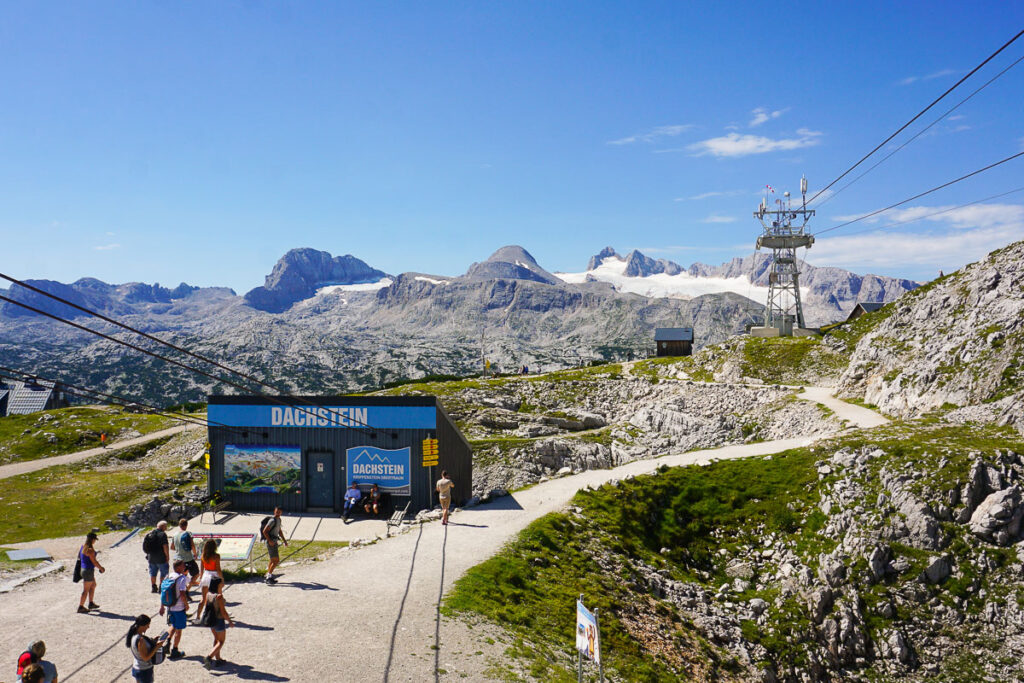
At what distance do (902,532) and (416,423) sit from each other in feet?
83.0

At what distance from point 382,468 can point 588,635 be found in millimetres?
19747

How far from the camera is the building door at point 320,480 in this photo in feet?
108

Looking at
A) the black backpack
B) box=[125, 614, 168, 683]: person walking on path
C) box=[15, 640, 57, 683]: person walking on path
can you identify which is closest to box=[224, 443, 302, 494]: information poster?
the black backpack

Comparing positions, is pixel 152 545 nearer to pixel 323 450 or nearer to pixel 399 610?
pixel 399 610

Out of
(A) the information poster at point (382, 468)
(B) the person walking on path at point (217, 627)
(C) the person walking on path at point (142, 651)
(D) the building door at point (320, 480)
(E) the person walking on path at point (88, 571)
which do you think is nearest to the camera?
(C) the person walking on path at point (142, 651)

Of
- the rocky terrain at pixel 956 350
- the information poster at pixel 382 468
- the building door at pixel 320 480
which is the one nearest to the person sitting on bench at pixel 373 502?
the information poster at pixel 382 468

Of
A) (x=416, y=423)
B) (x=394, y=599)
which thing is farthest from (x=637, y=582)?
(x=416, y=423)

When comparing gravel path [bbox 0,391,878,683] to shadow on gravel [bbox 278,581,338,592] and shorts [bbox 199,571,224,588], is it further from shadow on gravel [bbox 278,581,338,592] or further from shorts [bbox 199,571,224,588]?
shorts [bbox 199,571,224,588]

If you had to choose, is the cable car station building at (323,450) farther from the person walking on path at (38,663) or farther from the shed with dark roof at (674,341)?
the shed with dark roof at (674,341)

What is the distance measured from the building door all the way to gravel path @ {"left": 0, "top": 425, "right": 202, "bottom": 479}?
4906cm

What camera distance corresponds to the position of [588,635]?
15.0 m

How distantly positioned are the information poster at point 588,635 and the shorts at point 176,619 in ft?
33.8

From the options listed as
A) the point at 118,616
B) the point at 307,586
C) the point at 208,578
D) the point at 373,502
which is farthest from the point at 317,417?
the point at 208,578

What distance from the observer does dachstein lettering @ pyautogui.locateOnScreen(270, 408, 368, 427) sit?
32812 mm
